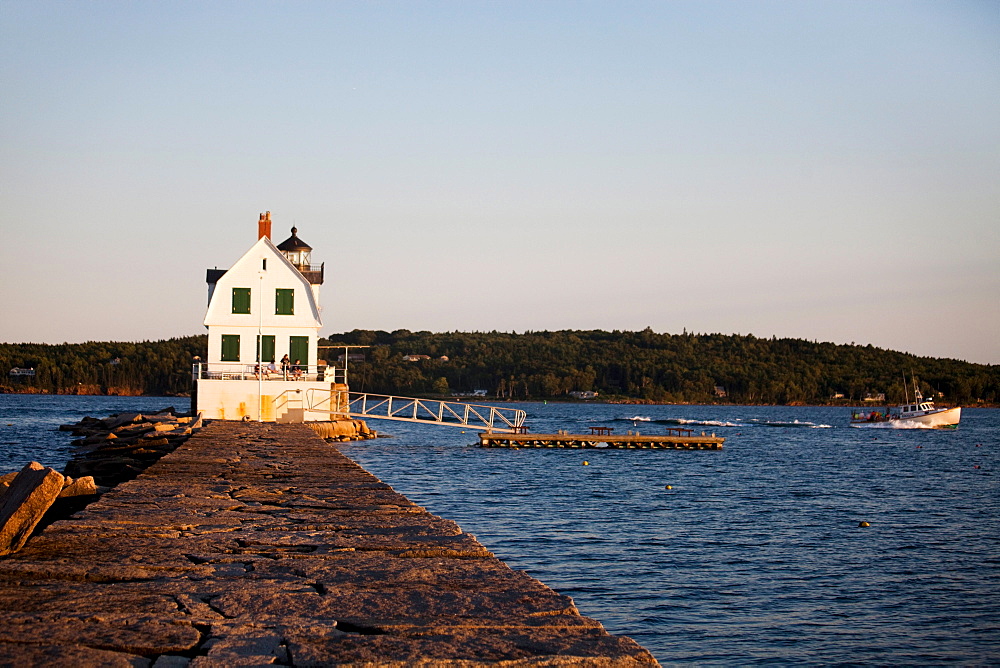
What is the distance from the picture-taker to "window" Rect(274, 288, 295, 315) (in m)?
41.8

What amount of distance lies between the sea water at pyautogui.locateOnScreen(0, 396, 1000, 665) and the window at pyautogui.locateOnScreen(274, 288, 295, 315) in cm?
634

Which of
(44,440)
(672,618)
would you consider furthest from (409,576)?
(44,440)

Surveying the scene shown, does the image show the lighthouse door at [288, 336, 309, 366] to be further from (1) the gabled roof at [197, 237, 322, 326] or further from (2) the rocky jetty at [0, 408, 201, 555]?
(2) the rocky jetty at [0, 408, 201, 555]

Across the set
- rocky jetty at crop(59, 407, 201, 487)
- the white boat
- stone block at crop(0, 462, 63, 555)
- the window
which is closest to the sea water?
rocky jetty at crop(59, 407, 201, 487)

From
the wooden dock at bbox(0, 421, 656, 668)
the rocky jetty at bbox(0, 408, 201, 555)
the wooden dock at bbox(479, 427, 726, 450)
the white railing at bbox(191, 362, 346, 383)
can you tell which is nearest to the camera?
the wooden dock at bbox(0, 421, 656, 668)

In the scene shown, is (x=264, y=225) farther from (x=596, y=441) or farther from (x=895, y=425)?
(x=895, y=425)

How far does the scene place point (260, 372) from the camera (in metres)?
39.3

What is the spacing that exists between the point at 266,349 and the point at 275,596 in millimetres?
37701

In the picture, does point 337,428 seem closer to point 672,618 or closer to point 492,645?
point 672,618

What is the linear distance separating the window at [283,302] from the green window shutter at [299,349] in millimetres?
1130

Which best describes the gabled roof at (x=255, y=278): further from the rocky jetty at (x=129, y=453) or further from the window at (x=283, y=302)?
the rocky jetty at (x=129, y=453)

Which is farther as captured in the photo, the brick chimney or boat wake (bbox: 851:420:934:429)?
boat wake (bbox: 851:420:934:429)

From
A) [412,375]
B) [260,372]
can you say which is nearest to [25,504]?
[260,372]

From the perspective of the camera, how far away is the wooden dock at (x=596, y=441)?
1750 inches
